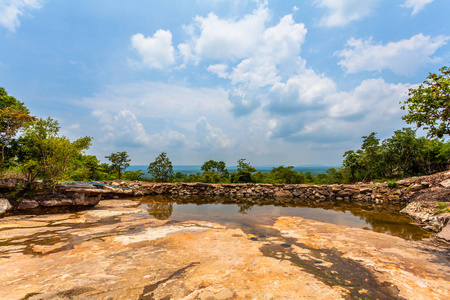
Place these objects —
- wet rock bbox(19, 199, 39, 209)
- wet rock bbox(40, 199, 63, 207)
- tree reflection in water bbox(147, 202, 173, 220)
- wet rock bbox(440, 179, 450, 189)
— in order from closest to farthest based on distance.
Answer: wet rock bbox(19, 199, 39, 209), tree reflection in water bbox(147, 202, 173, 220), wet rock bbox(40, 199, 63, 207), wet rock bbox(440, 179, 450, 189)

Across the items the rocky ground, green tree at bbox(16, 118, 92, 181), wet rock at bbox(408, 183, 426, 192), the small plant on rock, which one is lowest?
the rocky ground

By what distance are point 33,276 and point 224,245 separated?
3703mm

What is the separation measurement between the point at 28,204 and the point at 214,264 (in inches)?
411

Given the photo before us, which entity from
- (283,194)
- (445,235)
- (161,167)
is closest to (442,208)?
(445,235)

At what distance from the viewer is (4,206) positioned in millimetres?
7750

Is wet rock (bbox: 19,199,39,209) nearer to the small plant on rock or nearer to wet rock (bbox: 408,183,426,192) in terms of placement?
the small plant on rock

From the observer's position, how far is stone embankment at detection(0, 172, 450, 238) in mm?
8305

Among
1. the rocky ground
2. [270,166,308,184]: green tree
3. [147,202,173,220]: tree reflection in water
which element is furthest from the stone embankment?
[270,166,308,184]: green tree

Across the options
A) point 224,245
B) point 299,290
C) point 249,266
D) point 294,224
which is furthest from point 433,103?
point 224,245

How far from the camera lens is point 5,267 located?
10.8 feet

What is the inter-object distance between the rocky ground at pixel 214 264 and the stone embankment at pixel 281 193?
3.22m

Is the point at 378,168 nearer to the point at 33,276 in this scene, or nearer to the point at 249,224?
the point at 249,224

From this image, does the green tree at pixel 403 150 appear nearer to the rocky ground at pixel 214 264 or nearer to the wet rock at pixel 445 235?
the wet rock at pixel 445 235

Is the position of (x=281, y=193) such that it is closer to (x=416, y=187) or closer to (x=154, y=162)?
(x=416, y=187)
